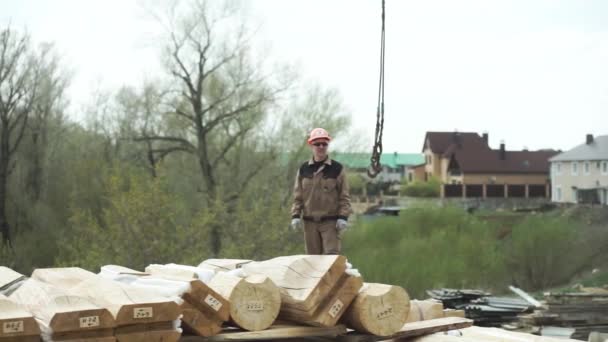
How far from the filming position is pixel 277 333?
621cm

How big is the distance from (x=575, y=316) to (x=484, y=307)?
2.51 m

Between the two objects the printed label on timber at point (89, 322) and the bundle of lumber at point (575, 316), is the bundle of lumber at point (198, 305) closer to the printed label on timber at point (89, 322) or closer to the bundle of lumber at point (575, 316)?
the printed label on timber at point (89, 322)

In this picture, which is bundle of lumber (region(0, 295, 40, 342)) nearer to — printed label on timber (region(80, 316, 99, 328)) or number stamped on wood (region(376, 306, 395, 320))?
printed label on timber (region(80, 316, 99, 328))

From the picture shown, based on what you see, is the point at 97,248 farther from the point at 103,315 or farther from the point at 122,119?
the point at 103,315

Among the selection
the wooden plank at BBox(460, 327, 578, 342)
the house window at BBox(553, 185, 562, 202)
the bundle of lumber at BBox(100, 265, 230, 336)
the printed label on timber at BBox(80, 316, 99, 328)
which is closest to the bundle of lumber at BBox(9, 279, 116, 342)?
the printed label on timber at BBox(80, 316, 99, 328)

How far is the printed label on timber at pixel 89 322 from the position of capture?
5254 mm

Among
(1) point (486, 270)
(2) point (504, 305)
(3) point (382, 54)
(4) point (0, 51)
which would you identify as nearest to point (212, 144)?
(4) point (0, 51)

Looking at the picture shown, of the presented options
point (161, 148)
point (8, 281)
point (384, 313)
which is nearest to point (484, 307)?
point (384, 313)

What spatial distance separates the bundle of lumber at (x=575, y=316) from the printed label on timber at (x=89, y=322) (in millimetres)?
10403

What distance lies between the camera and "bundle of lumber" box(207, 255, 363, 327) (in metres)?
6.29

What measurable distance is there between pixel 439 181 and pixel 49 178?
182ft

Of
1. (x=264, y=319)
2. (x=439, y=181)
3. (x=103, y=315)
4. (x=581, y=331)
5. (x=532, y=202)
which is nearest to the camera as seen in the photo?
(x=103, y=315)

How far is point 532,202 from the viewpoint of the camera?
2758 inches

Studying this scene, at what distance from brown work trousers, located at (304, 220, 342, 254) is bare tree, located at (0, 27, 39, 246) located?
92.7 ft
